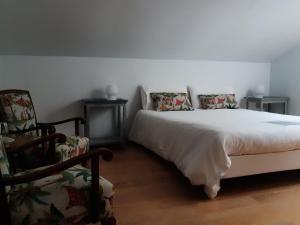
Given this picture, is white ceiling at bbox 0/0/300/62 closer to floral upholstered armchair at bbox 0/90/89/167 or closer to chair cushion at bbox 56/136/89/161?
floral upholstered armchair at bbox 0/90/89/167

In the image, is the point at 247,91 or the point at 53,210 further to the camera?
the point at 247,91

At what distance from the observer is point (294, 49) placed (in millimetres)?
4711

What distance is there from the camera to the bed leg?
2340 mm

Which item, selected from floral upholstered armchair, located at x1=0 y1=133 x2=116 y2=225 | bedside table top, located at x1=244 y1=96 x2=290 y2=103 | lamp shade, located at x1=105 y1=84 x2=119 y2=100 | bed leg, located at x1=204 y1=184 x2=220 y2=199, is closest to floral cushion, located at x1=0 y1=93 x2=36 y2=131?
lamp shade, located at x1=105 y1=84 x2=119 y2=100

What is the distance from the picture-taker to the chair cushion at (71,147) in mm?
2266

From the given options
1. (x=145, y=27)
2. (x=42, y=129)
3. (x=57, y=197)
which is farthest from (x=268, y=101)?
(x=57, y=197)

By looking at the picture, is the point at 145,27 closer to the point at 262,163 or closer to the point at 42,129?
the point at 42,129

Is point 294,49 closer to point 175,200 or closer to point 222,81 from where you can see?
point 222,81

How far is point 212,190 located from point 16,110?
2.03 m

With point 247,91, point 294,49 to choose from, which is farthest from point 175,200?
point 294,49

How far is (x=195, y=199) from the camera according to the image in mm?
2367

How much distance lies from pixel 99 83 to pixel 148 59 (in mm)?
822

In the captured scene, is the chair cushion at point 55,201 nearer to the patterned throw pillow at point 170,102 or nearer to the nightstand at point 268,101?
the patterned throw pillow at point 170,102

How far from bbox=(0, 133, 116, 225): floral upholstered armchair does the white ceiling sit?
1.96 metres
